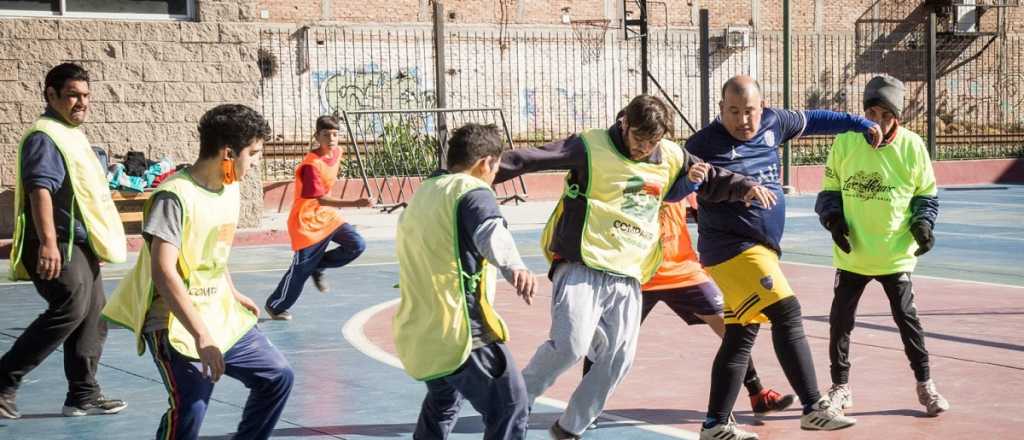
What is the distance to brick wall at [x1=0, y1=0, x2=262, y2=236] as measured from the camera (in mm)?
17547

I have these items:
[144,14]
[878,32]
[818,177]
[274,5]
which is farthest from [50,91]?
[878,32]

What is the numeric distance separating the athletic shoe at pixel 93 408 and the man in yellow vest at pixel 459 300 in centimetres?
274

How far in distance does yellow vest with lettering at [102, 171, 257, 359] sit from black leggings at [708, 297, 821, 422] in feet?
7.35

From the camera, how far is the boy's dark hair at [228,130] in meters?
5.15

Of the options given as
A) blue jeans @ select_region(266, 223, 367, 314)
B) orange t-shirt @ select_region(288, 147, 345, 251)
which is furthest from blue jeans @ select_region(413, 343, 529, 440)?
orange t-shirt @ select_region(288, 147, 345, 251)

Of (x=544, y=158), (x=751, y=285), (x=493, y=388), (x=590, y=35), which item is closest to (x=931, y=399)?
(x=751, y=285)

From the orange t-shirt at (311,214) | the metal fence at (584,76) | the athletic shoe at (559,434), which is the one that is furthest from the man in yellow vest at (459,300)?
the metal fence at (584,76)

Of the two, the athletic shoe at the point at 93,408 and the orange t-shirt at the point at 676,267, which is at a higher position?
the orange t-shirt at the point at 676,267

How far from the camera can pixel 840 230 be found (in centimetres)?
720

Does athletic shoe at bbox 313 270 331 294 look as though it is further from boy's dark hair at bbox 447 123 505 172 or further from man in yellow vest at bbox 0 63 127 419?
boy's dark hair at bbox 447 123 505 172

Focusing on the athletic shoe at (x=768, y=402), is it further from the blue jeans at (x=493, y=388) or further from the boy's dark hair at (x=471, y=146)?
the boy's dark hair at (x=471, y=146)

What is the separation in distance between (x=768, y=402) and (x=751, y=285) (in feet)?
2.96

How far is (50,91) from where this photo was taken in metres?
7.10

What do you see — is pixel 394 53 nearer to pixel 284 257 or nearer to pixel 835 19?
pixel 835 19
